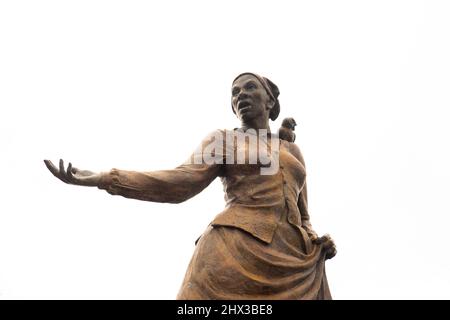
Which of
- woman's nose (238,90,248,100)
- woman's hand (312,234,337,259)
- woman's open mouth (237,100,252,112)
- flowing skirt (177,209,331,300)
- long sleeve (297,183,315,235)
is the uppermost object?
woman's nose (238,90,248,100)

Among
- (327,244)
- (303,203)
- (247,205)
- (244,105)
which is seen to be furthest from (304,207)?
(244,105)

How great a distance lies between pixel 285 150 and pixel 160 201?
160 cm

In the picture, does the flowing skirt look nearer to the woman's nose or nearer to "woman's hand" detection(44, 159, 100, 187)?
"woman's hand" detection(44, 159, 100, 187)

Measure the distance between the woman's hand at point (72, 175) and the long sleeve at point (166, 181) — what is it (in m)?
0.08

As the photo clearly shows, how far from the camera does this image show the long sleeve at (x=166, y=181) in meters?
6.68

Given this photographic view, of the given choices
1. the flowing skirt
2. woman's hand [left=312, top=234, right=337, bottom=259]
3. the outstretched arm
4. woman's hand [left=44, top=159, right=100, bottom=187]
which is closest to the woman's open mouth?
the outstretched arm

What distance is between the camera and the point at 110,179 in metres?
6.64

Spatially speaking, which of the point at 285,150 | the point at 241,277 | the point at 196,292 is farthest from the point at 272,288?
the point at 285,150

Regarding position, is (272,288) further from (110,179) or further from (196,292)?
(110,179)

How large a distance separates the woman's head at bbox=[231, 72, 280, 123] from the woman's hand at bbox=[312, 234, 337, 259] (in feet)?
5.09

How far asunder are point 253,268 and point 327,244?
0.98m

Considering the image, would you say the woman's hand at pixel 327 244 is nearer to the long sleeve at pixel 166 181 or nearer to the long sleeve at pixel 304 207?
the long sleeve at pixel 304 207

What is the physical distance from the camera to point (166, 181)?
6.99 metres

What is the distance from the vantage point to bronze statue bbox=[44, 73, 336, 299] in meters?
6.57
